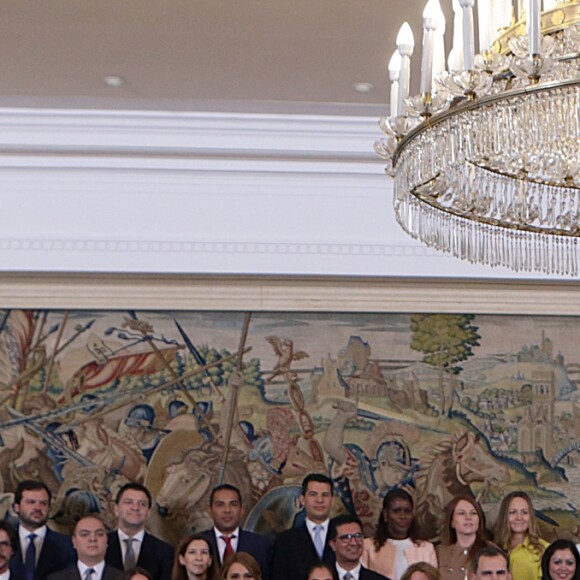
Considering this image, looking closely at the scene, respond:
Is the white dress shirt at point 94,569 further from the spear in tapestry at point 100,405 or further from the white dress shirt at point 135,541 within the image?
the spear in tapestry at point 100,405

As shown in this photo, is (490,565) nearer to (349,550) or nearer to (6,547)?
(349,550)

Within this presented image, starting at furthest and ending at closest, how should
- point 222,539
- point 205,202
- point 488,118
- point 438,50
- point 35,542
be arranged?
point 205,202
point 222,539
point 35,542
point 438,50
point 488,118

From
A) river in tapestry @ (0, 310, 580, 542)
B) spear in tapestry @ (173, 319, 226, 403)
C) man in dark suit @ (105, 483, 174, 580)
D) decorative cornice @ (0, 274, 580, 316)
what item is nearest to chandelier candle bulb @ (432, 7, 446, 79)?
decorative cornice @ (0, 274, 580, 316)

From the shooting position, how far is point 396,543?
392 inches

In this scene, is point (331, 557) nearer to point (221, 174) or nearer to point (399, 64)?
point (221, 174)

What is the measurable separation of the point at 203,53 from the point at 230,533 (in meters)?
4.53

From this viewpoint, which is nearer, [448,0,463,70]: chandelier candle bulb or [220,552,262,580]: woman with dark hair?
[448,0,463,70]: chandelier candle bulb

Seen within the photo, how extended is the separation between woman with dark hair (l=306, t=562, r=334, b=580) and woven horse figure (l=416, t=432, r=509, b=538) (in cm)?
106

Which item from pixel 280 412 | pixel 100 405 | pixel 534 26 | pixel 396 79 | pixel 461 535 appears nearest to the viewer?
pixel 534 26

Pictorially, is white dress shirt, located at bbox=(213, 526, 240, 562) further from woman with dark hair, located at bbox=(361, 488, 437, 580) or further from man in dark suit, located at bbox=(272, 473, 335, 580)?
woman with dark hair, located at bbox=(361, 488, 437, 580)

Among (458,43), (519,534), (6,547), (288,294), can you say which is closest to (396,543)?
(519,534)

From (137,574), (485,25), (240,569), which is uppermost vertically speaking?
(485,25)

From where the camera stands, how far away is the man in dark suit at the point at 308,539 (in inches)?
386

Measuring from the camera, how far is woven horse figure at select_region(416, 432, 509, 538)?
10.1m
